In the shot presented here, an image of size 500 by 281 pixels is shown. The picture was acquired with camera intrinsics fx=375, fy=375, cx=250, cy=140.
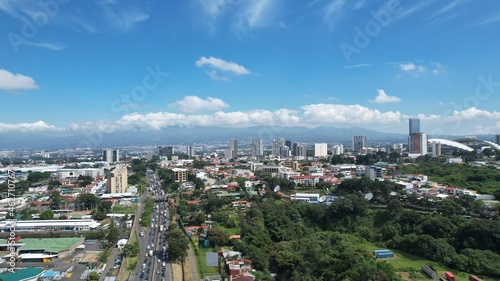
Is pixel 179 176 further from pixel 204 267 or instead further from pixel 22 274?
pixel 204 267

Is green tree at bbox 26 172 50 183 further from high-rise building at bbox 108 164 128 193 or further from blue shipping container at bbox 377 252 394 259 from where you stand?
blue shipping container at bbox 377 252 394 259

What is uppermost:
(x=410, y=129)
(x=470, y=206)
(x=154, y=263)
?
(x=410, y=129)

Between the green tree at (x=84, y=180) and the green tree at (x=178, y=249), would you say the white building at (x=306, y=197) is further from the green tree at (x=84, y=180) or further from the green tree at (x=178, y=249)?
the green tree at (x=84, y=180)

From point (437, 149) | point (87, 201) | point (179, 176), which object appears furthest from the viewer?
point (437, 149)

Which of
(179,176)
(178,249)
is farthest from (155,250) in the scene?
(179,176)

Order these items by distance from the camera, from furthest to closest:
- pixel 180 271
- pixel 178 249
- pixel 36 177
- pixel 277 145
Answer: pixel 277 145 → pixel 36 177 → pixel 178 249 → pixel 180 271

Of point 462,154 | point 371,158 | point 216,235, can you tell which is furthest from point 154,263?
point 462,154

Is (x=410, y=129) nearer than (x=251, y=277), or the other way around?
(x=251, y=277)

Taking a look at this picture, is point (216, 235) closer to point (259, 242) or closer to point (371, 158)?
point (259, 242)

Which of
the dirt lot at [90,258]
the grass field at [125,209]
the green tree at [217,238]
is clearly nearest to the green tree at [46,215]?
the grass field at [125,209]
